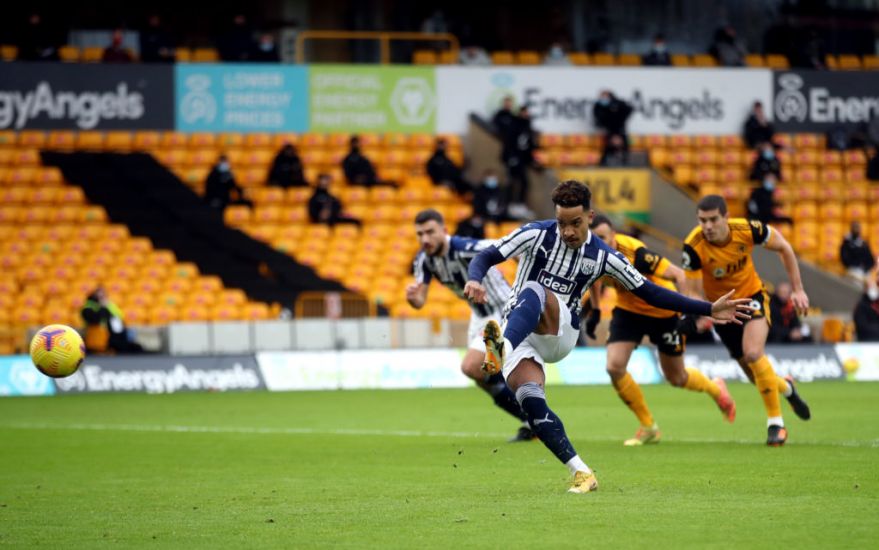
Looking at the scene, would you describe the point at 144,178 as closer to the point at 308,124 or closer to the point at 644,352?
the point at 308,124

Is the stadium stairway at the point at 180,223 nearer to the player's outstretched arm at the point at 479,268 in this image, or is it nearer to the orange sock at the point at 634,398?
the orange sock at the point at 634,398

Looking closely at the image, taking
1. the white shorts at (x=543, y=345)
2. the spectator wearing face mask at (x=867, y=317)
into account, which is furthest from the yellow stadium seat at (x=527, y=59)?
the white shorts at (x=543, y=345)

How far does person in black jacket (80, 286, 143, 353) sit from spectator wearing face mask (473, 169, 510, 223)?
866 cm

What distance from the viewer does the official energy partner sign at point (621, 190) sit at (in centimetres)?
3362

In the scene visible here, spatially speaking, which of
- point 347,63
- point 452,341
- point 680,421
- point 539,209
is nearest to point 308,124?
point 347,63

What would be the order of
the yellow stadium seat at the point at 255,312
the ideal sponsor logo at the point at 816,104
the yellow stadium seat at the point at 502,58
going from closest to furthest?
the yellow stadium seat at the point at 255,312, the yellow stadium seat at the point at 502,58, the ideal sponsor logo at the point at 816,104

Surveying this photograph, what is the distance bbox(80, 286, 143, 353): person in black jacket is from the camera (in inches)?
995

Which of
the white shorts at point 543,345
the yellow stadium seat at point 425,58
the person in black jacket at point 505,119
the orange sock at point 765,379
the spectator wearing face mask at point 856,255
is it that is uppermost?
the yellow stadium seat at point 425,58

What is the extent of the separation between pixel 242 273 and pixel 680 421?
14149 mm

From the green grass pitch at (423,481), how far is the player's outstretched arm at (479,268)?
1.35m

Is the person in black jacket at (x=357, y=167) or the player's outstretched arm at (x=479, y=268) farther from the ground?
the player's outstretched arm at (x=479, y=268)

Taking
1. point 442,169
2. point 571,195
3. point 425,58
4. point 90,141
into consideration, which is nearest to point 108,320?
point 90,141

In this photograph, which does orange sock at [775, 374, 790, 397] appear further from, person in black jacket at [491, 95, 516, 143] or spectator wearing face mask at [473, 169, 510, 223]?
person in black jacket at [491, 95, 516, 143]

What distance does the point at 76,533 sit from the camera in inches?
352
